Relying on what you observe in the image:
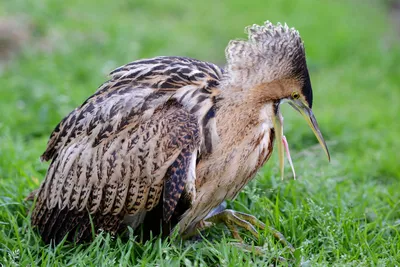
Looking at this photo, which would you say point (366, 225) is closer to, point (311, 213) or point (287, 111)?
point (311, 213)

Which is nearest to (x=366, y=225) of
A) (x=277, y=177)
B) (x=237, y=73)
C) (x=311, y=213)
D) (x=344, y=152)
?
(x=311, y=213)

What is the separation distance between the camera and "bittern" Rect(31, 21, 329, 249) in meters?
4.01

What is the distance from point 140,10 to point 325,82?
12.6ft

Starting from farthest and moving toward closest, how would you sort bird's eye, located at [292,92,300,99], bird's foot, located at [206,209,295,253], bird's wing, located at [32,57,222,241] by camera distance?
bird's foot, located at [206,209,295,253], bird's eye, located at [292,92,300,99], bird's wing, located at [32,57,222,241]

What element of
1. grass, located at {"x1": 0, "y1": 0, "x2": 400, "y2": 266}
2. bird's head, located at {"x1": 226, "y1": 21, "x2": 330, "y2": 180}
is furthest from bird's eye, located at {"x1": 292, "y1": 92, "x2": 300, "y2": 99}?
grass, located at {"x1": 0, "y1": 0, "x2": 400, "y2": 266}

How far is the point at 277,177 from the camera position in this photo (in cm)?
529

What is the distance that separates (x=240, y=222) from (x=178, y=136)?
84 centimetres

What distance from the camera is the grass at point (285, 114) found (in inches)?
168

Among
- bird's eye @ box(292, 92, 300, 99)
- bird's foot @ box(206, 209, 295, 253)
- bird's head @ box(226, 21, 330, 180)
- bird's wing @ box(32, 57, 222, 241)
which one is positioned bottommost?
bird's foot @ box(206, 209, 295, 253)

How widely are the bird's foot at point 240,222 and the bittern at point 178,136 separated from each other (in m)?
0.27

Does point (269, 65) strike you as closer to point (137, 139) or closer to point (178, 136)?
point (178, 136)

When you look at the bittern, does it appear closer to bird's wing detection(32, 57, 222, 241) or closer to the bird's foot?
bird's wing detection(32, 57, 222, 241)

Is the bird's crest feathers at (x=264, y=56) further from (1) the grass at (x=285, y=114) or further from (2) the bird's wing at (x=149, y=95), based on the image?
(1) the grass at (x=285, y=114)

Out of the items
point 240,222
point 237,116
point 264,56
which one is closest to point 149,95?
point 237,116
